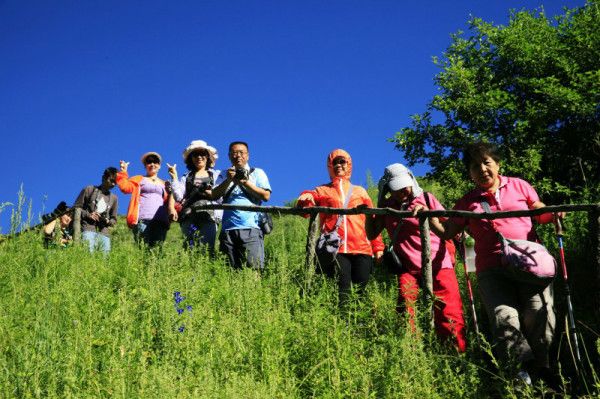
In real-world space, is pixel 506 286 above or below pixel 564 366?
above

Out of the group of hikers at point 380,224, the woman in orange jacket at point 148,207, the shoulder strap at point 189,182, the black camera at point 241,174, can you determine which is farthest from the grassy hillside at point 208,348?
the woman in orange jacket at point 148,207

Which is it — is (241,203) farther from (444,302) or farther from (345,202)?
(444,302)

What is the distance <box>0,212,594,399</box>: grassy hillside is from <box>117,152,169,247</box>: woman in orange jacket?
2.85 metres

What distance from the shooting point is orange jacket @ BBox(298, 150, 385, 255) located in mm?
6239

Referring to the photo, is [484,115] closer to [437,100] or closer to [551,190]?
[437,100]

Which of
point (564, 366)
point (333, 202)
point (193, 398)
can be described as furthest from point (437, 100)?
point (193, 398)

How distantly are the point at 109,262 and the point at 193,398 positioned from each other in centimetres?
443

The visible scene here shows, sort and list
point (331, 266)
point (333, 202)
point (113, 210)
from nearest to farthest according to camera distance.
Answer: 1. point (331, 266)
2. point (333, 202)
3. point (113, 210)

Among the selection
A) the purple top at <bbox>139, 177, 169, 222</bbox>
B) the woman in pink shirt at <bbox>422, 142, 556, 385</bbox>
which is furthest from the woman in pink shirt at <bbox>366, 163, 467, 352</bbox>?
the purple top at <bbox>139, 177, 169, 222</bbox>

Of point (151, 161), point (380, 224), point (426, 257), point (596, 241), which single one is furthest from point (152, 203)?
point (596, 241)

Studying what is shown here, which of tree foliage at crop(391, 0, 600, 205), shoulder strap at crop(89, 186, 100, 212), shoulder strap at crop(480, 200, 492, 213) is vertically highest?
tree foliage at crop(391, 0, 600, 205)

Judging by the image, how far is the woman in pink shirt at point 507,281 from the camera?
4355 millimetres

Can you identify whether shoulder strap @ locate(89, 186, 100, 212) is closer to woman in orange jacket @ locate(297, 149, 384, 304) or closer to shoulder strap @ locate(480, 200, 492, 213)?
woman in orange jacket @ locate(297, 149, 384, 304)

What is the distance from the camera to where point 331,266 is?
20.4ft
